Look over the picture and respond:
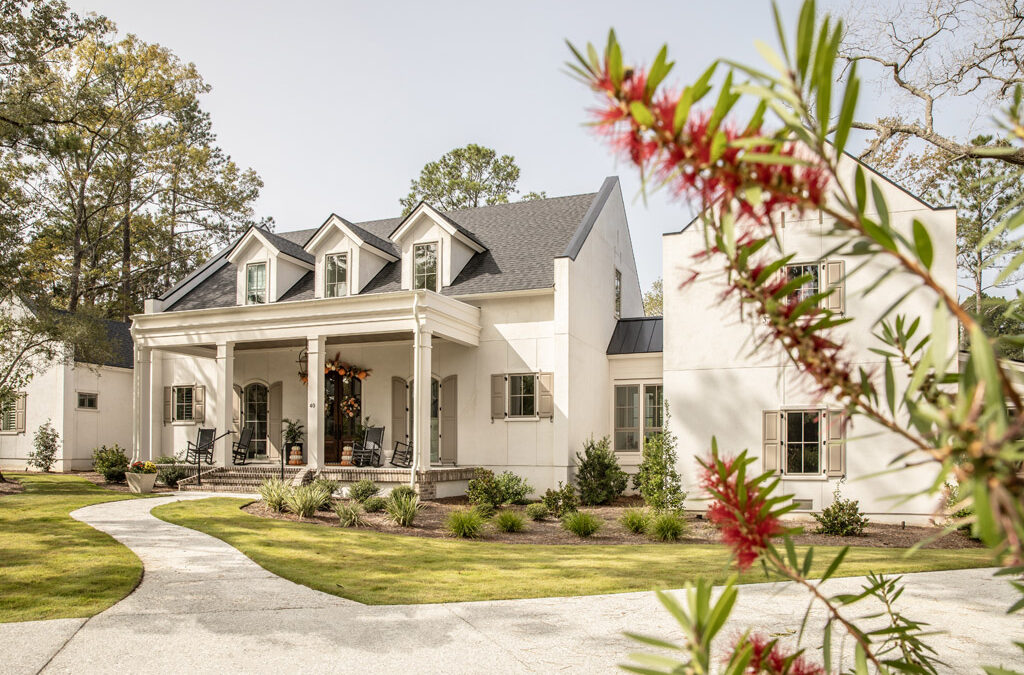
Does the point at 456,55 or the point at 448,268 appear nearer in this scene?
the point at 456,55

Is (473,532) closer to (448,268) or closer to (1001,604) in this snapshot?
(1001,604)

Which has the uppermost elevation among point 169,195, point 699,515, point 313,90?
point 169,195

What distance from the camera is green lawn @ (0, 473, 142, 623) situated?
284 inches

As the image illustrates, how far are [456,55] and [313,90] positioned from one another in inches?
202

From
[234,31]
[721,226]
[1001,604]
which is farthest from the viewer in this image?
[234,31]

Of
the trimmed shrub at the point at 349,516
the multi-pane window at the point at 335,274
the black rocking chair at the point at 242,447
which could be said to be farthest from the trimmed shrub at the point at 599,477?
the black rocking chair at the point at 242,447

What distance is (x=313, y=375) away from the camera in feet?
58.4

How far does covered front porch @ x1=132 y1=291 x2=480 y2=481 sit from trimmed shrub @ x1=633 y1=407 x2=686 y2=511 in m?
4.63

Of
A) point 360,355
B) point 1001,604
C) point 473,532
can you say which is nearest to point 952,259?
point 1001,604

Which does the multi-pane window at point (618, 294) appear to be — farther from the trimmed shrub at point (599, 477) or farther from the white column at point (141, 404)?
the white column at point (141, 404)

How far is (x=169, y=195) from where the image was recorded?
3372 centimetres

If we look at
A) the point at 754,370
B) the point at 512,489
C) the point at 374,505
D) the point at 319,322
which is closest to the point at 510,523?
the point at 374,505

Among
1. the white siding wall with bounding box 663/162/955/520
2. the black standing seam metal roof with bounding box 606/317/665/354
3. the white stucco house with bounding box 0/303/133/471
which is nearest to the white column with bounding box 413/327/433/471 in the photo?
the white siding wall with bounding box 663/162/955/520

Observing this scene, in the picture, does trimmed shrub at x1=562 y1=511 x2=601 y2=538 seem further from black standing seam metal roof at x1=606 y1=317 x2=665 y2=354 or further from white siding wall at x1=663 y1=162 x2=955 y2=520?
black standing seam metal roof at x1=606 y1=317 x2=665 y2=354
